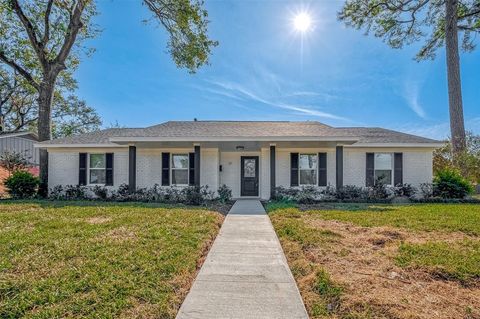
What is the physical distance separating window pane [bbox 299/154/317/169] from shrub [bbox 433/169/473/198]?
5.63 m

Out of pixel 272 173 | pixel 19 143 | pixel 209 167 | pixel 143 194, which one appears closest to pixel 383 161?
pixel 272 173

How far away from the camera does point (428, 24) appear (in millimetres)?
18938

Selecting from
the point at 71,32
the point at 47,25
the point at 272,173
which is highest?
the point at 47,25

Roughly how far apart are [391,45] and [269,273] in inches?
845

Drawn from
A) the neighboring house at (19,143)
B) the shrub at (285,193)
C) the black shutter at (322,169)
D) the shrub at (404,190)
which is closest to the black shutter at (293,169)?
the shrub at (285,193)

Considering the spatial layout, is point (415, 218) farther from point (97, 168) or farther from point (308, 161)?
point (97, 168)

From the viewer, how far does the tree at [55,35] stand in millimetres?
14320

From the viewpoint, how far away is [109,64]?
57.6ft

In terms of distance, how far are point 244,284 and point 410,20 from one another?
23.0 meters

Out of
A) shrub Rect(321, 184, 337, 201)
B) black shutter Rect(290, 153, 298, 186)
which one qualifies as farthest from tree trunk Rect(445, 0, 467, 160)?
black shutter Rect(290, 153, 298, 186)

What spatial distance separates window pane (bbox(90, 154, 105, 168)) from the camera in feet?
42.6

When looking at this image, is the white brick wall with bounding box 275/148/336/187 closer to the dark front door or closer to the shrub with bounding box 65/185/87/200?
the dark front door

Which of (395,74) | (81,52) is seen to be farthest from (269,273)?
(81,52)

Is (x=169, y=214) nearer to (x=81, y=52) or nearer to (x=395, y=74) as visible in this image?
(x=81, y=52)
